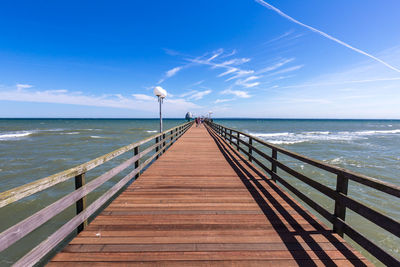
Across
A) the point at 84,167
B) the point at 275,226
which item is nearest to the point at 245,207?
the point at 275,226

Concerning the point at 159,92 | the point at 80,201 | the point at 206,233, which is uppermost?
the point at 159,92

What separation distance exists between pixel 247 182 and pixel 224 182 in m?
0.59

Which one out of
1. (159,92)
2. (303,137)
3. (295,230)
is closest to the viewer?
(295,230)

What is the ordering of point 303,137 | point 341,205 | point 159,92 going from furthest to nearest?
1. point 303,137
2. point 159,92
3. point 341,205

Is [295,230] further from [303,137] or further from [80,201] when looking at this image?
[303,137]

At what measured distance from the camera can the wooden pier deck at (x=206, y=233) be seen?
2223 millimetres

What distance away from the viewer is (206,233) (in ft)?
8.84

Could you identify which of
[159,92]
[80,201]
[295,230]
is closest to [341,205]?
[295,230]

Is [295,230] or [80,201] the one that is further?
[295,230]

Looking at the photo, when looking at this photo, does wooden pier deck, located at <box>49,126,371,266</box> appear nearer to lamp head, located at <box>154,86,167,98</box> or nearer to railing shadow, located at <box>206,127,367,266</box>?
railing shadow, located at <box>206,127,367,266</box>

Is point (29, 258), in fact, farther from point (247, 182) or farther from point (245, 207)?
point (247, 182)

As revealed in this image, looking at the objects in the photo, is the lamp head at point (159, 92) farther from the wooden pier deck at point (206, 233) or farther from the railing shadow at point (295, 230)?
the railing shadow at point (295, 230)

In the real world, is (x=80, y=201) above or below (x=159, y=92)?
below

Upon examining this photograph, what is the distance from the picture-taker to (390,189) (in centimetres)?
193
